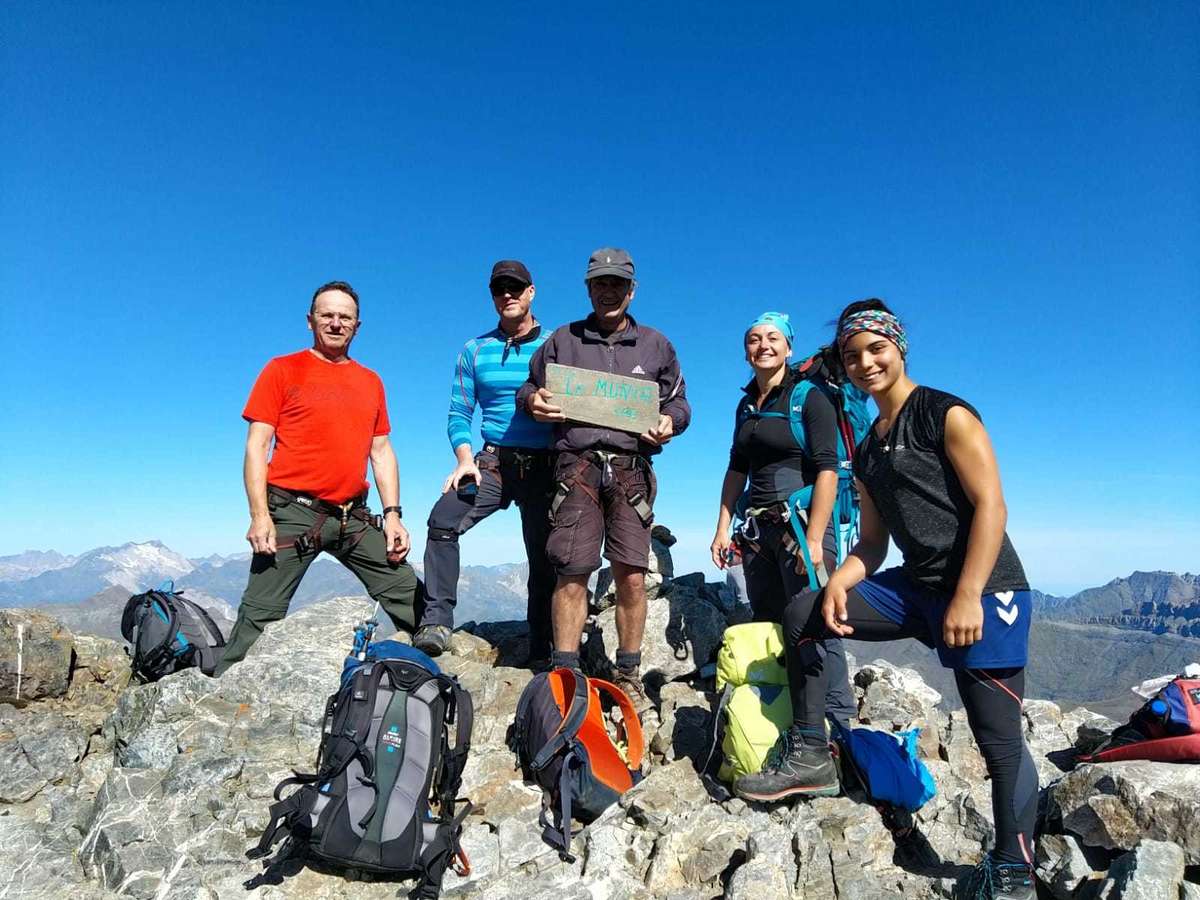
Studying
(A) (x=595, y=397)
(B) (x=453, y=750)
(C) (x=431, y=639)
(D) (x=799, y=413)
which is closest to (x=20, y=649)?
(C) (x=431, y=639)

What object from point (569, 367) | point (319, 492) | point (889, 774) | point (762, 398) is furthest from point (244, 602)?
point (889, 774)

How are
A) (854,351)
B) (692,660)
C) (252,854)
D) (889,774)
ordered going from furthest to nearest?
(692,660), (889,774), (252,854), (854,351)

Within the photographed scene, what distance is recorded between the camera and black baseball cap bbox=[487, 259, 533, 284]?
891 centimetres

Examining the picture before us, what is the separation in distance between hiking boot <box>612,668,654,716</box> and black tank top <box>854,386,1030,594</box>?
3897 millimetres

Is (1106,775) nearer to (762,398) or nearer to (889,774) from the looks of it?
(889,774)

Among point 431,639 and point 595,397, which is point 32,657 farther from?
point 595,397

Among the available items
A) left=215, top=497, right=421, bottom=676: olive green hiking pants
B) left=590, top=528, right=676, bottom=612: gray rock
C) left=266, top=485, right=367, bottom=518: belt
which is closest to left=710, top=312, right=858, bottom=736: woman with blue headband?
left=590, top=528, right=676, bottom=612: gray rock

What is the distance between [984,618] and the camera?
451cm

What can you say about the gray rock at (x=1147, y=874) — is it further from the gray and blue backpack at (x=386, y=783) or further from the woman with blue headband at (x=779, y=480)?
the gray and blue backpack at (x=386, y=783)

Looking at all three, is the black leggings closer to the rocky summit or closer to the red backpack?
the rocky summit

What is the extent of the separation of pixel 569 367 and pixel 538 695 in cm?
353

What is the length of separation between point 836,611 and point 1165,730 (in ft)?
10.8

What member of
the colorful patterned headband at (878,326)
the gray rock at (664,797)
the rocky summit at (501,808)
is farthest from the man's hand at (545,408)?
the gray rock at (664,797)

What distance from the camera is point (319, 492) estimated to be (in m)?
8.48
